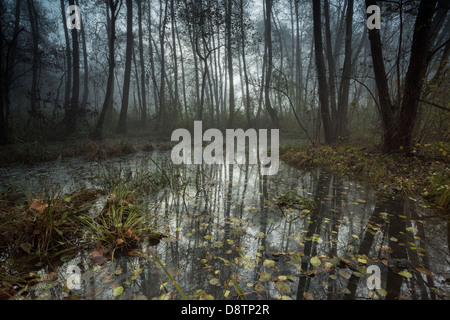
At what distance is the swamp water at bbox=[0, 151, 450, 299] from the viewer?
1527mm

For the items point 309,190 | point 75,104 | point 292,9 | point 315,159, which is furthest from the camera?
point 292,9

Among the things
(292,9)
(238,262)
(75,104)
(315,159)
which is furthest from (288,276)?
(292,9)

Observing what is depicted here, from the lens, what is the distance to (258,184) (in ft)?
14.2

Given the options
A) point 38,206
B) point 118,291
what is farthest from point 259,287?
point 38,206

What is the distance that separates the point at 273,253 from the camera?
6.47ft

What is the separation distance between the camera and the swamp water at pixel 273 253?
153 centimetres

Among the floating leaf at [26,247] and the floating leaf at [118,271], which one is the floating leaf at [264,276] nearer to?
the floating leaf at [118,271]

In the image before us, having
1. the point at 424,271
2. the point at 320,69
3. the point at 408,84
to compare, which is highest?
the point at 320,69

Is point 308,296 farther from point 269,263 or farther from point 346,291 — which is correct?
point 269,263

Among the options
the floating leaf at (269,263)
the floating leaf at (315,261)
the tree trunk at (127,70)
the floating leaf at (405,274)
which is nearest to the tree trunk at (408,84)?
the floating leaf at (405,274)

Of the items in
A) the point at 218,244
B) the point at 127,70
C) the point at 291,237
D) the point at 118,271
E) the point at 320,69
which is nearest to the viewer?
the point at 118,271

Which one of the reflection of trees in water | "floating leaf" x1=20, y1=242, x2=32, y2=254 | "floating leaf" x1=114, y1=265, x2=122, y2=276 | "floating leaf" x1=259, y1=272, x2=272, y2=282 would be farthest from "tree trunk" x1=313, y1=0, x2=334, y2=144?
"floating leaf" x1=20, y1=242, x2=32, y2=254
